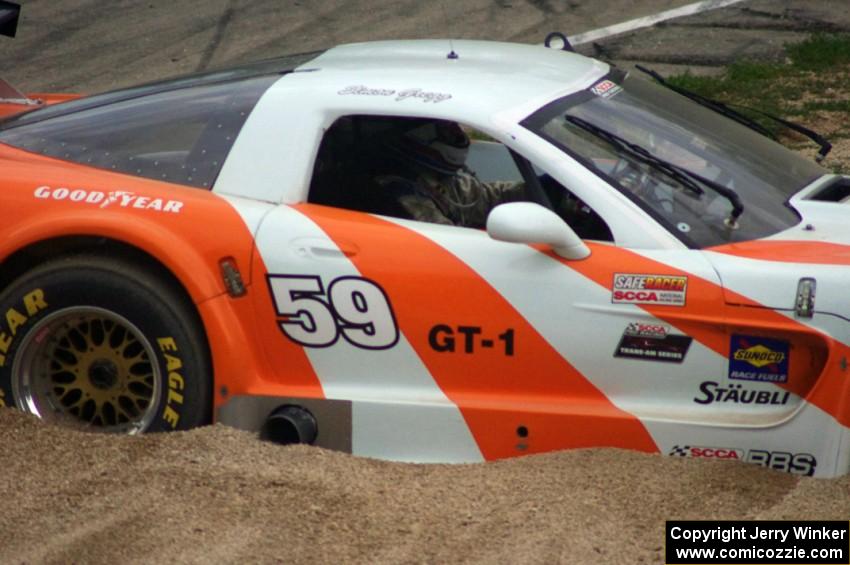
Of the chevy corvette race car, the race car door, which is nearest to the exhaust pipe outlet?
the chevy corvette race car

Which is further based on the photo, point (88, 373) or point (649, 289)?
point (88, 373)

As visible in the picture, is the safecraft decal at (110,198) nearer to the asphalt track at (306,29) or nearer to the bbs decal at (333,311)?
the bbs decal at (333,311)

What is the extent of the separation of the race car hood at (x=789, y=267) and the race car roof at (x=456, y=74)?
2.99 feet

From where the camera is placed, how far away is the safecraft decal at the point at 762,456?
4.36 meters

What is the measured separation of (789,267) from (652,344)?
0.49 meters

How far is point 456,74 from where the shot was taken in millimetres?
5012

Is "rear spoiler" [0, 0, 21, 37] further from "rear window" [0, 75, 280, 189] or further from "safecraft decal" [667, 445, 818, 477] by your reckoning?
"safecraft decal" [667, 445, 818, 477]

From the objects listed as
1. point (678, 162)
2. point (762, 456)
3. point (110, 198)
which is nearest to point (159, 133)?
point (110, 198)

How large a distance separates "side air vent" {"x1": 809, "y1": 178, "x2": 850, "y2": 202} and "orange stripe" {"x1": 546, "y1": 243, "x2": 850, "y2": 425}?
88 centimetres

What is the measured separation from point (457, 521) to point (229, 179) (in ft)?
4.98

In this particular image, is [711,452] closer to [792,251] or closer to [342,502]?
[792,251]

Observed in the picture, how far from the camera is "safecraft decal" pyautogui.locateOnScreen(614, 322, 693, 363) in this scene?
14.3ft

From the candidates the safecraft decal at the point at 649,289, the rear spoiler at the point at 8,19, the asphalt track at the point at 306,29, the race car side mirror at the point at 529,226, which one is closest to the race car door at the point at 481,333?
the safecraft decal at the point at 649,289

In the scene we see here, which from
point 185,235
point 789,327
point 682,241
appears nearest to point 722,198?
point 682,241
